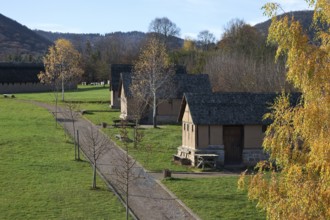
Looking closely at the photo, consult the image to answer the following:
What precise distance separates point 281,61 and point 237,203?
4242cm

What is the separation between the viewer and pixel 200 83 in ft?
173

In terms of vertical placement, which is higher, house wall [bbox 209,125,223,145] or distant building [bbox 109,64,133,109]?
distant building [bbox 109,64,133,109]

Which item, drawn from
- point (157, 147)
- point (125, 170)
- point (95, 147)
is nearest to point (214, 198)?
point (125, 170)

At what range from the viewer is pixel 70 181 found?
26234mm

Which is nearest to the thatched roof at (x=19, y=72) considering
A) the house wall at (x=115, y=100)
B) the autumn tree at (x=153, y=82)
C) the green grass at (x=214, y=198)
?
the house wall at (x=115, y=100)

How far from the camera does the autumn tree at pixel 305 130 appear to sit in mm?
10328

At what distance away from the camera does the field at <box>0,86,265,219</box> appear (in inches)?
838

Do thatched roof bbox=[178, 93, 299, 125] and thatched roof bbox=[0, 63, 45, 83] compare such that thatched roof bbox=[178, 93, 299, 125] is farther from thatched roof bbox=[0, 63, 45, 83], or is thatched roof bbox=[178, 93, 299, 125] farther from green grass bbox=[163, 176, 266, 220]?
thatched roof bbox=[0, 63, 45, 83]

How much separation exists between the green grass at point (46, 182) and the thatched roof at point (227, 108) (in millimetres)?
7804

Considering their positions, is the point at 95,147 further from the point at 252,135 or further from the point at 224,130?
the point at 252,135

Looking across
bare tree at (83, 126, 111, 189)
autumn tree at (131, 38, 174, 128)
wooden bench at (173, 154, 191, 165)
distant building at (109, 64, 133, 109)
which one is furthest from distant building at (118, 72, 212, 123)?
wooden bench at (173, 154, 191, 165)

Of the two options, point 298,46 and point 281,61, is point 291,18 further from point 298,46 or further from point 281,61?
point 281,61

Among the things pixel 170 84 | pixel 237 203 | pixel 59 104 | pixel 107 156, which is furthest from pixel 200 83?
pixel 237 203

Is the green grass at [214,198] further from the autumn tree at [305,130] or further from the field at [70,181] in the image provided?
the autumn tree at [305,130]
